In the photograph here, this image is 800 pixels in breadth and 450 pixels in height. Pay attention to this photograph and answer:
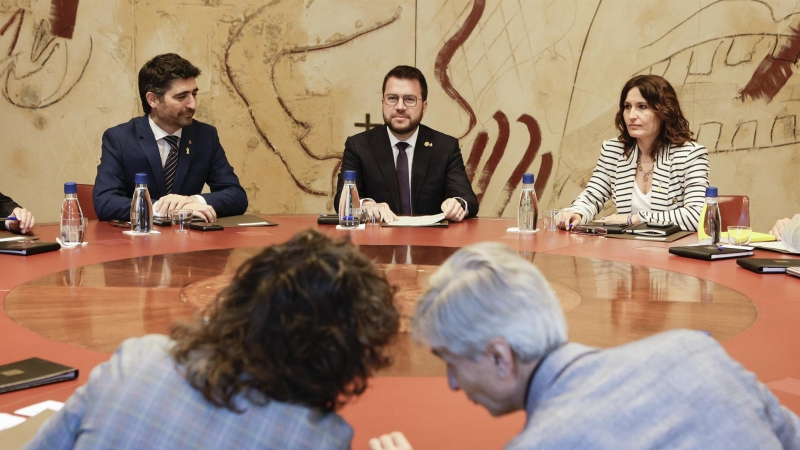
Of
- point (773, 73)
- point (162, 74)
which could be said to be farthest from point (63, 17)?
point (773, 73)

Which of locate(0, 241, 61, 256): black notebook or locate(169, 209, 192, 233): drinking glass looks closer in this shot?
locate(0, 241, 61, 256): black notebook

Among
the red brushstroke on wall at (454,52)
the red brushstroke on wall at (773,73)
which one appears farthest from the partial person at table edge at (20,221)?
the red brushstroke on wall at (773,73)

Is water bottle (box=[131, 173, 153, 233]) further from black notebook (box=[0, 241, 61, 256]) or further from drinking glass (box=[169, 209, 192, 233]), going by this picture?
black notebook (box=[0, 241, 61, 256])

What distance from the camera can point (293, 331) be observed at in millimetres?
988

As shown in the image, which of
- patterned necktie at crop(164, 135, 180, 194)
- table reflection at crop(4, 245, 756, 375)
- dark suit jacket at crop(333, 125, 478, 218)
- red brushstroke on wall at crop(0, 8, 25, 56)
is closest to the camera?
table reflection at crop(4, 245, 756, 375)

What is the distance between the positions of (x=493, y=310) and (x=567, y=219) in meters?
2.72

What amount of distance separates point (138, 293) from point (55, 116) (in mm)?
3870

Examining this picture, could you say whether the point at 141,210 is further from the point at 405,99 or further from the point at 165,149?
the point at 405,99

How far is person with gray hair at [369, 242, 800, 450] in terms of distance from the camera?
2.87 feet

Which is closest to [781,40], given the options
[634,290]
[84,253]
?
[634,290]

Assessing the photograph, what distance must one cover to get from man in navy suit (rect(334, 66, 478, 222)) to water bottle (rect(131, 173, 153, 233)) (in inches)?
48.5

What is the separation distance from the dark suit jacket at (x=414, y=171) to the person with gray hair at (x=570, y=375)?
324cm

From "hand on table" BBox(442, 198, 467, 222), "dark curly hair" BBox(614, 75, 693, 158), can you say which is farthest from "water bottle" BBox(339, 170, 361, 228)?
"dark curly hair" BBox(614, 75, 693, 158)

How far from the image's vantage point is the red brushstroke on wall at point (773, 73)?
5531 millimetres
